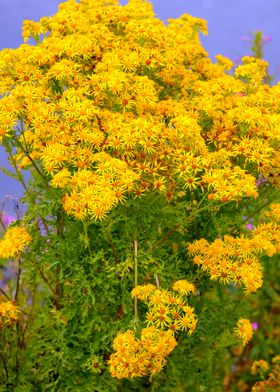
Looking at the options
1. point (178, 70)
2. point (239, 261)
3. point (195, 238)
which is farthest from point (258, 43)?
point (239, 261)

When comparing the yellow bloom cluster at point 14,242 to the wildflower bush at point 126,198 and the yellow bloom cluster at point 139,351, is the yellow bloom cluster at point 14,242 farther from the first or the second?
the yellow bloom cluster at point 139,351

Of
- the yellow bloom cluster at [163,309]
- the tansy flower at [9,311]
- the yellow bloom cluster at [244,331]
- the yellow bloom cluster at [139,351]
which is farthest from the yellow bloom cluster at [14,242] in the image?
the yellow bloom cluster at [244,331]

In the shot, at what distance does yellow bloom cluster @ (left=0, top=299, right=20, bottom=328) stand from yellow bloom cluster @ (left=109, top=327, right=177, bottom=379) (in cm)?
108

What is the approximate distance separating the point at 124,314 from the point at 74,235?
22.1 inches

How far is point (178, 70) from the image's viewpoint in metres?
4.33

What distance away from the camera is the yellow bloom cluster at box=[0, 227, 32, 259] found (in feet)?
11.8

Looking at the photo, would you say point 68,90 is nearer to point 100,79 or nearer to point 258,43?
point 100,79

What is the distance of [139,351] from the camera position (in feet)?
9.62

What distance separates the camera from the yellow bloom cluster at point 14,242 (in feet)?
11.8

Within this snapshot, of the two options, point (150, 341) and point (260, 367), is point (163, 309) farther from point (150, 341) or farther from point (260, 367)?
point (260, 367)

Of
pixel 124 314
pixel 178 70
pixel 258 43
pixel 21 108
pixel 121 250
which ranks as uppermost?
pixel 258 43

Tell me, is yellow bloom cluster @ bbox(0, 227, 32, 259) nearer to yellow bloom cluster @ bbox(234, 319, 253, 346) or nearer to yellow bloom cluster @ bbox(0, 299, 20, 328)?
yellow bloom cluster @ bbox(0, 299, 20, 328)

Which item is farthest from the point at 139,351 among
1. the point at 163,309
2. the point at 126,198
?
the point at 126,198

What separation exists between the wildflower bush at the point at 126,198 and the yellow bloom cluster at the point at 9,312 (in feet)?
0.05
